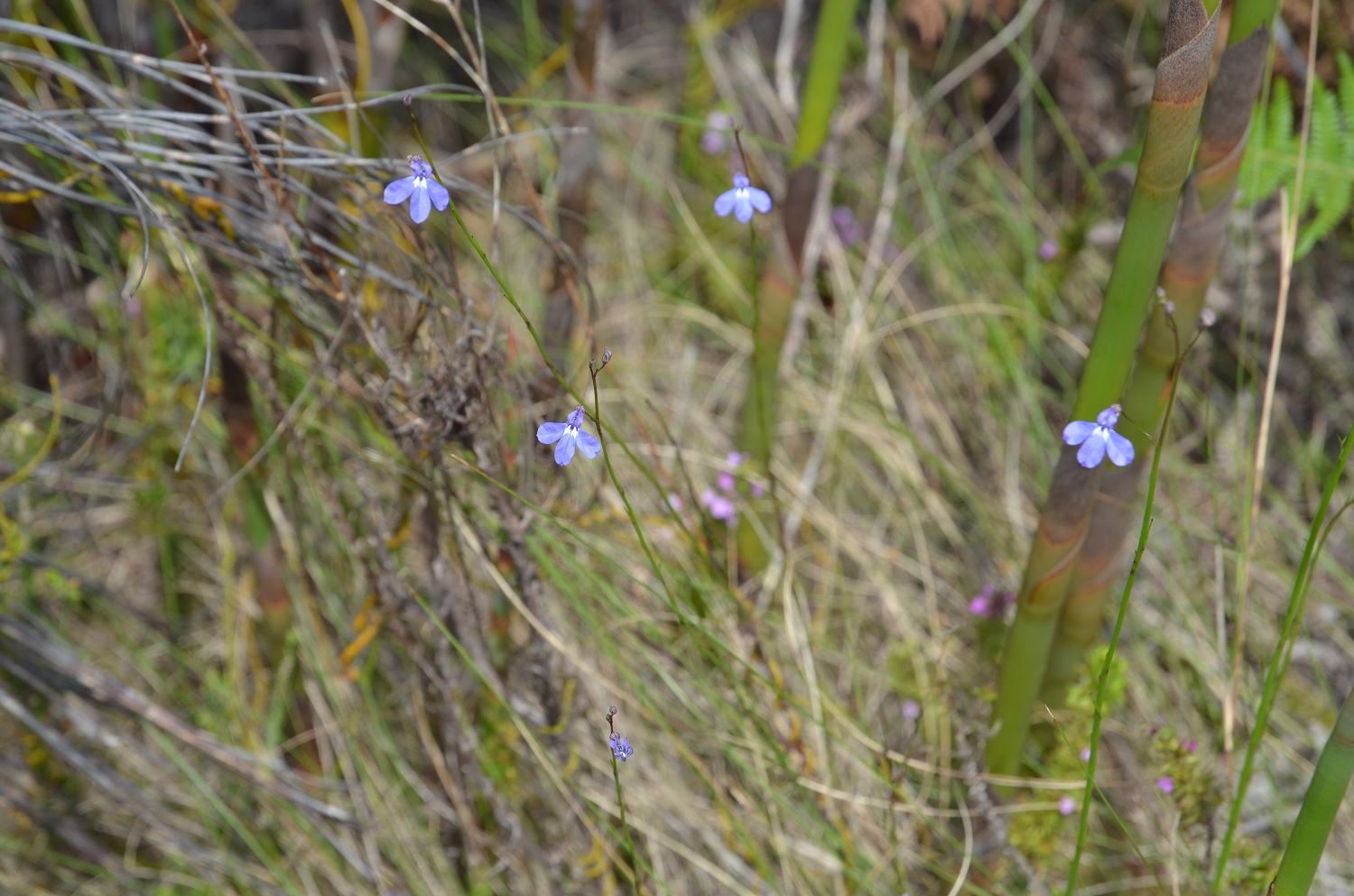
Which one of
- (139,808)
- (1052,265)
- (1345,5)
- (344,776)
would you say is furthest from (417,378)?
(1345,5)

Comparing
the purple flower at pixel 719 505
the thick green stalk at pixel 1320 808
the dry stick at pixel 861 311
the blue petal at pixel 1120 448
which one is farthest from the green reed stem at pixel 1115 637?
the purple flower at pixel 719 505

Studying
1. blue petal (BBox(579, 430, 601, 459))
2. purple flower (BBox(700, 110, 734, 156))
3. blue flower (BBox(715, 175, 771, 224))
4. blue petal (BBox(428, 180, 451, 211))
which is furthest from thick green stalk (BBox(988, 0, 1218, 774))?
purple flower (BBox(700, 110, 734, 156))

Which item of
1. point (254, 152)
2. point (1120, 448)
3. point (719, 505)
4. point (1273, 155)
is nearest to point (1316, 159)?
point (1273, 155)

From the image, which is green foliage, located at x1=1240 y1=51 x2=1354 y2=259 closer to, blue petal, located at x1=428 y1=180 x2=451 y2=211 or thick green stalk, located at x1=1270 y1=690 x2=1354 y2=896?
thick green stalk, located at x1=1270 y1=690 x2=1354 y2=896

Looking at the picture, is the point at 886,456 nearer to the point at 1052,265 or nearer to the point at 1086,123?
the point at 1052,265

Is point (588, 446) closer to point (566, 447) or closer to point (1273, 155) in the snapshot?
point (566, 447)

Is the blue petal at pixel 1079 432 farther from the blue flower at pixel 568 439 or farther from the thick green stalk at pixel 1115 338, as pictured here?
the blue flower at pixel 568 439
